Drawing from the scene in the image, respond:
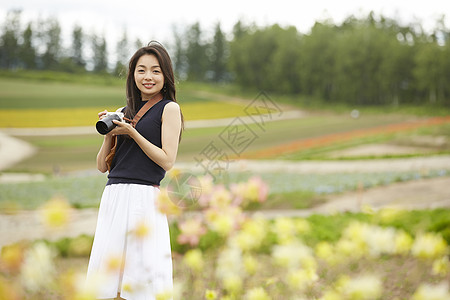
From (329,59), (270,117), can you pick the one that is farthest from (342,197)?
(329,59)

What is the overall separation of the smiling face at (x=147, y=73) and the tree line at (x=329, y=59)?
18.5 meters

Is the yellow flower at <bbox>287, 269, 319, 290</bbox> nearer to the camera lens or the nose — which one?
the camera lens

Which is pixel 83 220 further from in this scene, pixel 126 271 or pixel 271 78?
pixel 271 78

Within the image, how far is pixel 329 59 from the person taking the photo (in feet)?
88.5

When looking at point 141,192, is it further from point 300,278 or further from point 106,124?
point 300,278

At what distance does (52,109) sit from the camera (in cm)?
2702

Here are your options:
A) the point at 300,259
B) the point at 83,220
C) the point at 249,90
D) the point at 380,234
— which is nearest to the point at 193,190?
the point at 300,259

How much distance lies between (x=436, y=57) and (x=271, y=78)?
35.6ft

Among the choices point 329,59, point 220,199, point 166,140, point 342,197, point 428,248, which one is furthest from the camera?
point 329,59

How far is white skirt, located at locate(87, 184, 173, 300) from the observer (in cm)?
151

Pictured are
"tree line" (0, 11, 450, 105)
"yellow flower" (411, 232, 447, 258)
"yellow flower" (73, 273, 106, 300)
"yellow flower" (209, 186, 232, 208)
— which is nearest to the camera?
"yellow flower" (73, 273, 106, 300)

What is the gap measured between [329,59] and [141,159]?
87.5ft

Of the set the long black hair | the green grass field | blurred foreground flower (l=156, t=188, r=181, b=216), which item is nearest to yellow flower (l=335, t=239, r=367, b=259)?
blurred foreground flower (l=156, t=188, r=181, b=216)

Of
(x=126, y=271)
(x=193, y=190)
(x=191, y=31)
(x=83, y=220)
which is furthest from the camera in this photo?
(x=191, y=31)
